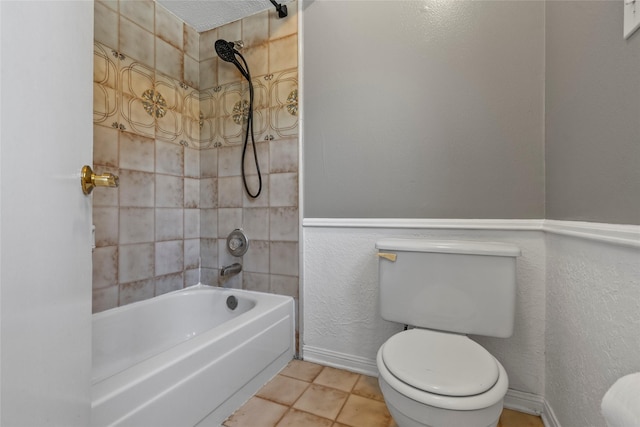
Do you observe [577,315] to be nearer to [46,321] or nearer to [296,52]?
[46,321]

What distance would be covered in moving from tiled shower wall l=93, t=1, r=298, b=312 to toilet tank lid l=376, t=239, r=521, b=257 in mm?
640

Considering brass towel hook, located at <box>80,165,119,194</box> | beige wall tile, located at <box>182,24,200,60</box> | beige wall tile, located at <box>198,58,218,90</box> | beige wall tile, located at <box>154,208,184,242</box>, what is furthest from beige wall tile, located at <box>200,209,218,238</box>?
brass towel hook, located at <box>80,165,119,194</box>

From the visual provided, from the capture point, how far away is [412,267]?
1290mm

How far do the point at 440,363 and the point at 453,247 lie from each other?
0.47 meters

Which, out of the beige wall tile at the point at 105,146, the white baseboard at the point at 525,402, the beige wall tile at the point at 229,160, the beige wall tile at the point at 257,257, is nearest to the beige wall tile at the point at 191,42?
the beige wall tile at the point at 229,160

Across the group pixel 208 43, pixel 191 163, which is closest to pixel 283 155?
pixel 191 163

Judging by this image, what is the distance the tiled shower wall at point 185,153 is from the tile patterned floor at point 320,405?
0.49 m

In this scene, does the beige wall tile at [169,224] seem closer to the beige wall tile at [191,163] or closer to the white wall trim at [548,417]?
the beige wall tile at [191,163]

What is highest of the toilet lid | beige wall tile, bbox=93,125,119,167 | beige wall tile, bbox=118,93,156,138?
beige wall tile, bbox=118,93,156,138

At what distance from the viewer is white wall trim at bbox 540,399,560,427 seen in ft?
3.77

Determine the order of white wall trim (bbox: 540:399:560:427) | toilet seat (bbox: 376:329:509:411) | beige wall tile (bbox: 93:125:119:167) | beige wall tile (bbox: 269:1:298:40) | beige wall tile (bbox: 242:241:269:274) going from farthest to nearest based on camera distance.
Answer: beige wall tile (bbox: 242:241:269:274) → beige wall tile (bbox: 269:1:298:40) → beige wall tile (bbox: 93:125:119:167) → white wall trim (bbox: 540:399:560:427) → toilet seat (bbox: 376:329:509:411)

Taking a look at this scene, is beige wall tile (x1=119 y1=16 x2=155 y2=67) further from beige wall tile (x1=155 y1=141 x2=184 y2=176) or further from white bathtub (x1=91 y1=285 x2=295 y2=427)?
white bathtub (x1=91 y1=285 x2=295 y2=427)

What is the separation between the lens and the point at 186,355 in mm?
1063

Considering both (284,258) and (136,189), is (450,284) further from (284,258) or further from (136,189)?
(136,189)
